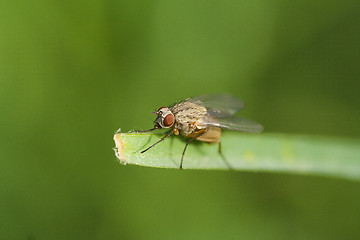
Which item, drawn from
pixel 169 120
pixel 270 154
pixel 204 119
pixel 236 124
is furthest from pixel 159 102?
pixel 270 154

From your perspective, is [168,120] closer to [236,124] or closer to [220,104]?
[236,124]

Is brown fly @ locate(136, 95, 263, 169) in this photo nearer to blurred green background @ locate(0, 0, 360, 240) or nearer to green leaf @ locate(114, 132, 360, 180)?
green leaf @ locate(114, 132, 360, 180)

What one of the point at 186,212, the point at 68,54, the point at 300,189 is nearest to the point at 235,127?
the point at 186,212

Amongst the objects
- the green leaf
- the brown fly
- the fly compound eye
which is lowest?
the green leaf

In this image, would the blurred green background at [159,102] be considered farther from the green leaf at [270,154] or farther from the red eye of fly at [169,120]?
the green leaf at [270,154]

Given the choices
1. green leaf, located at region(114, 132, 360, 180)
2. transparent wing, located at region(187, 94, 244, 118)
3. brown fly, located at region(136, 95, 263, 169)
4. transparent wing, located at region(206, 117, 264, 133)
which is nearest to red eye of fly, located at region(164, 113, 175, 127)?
brown fly, located at region(136, 95, 263, 169)

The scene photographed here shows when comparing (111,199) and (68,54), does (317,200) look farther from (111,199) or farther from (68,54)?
(68,54)

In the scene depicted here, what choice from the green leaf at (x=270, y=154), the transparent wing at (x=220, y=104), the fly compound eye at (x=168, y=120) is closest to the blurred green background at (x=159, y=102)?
the transparent wing at (x=220, y=104)

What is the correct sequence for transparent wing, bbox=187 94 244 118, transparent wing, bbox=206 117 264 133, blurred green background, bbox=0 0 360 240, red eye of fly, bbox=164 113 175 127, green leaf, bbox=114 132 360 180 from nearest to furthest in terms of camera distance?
green leaf, bbox=114 132 360 180, red eye of fly, bbox=164 113 175 127, blurred green background, bbox=0 0 360 240, transparent wing, bbox=206 117 264 133, transparent wing, bbox=187 94 244 118
